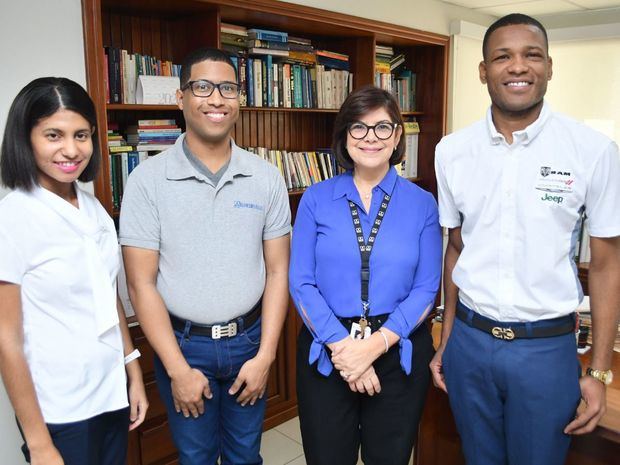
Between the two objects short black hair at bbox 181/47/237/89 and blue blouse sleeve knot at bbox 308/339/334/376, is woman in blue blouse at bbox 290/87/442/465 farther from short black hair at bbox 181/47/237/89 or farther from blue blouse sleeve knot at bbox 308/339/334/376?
short black hair at bbox 181/47/237/89

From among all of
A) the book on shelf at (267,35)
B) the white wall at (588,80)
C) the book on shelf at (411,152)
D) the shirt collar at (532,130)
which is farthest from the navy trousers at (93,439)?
the white wall at (588,80)

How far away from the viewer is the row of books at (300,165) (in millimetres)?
3284

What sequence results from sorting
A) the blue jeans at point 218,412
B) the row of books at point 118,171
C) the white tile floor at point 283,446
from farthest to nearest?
the white tile floor at point 283,446 < the row of books at point 118,171 < the blue jeans at point 218,412

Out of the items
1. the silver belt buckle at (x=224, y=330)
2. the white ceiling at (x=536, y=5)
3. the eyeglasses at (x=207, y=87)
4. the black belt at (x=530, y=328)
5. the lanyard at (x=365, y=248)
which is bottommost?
the silver belt buckle at (x=224, y=330)

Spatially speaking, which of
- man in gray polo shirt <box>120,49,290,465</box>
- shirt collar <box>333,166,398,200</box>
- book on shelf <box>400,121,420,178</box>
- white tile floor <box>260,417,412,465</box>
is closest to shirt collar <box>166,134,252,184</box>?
man in gray polo shirt <box>120,49,290,465</box>

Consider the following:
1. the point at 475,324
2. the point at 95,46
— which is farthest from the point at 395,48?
the point at 475,324

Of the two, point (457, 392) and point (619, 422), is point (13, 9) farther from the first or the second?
point (619, 422)

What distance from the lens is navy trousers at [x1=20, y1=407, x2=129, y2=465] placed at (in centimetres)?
137

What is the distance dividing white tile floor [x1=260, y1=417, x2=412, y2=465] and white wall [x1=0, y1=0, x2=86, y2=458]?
1174mm

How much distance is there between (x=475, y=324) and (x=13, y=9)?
1.91 metres

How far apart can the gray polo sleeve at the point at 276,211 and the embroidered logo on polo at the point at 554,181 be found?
0.77 metres

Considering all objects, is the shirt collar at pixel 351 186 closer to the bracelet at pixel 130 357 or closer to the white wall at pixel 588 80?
the bracelet at pixel 130 357

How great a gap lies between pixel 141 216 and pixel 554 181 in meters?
1.14

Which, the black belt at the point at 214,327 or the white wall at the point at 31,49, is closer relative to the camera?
the black belt at the point at 214,327
